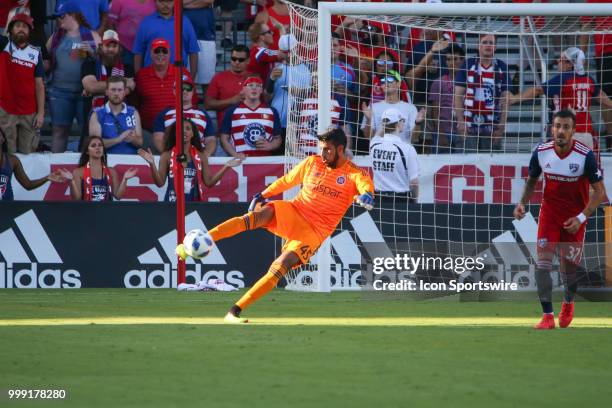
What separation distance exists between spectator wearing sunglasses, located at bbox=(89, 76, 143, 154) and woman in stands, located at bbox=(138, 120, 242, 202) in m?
0.40

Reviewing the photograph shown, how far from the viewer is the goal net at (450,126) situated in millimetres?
16609

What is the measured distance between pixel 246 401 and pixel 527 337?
413 centimetres

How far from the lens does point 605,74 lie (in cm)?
1727

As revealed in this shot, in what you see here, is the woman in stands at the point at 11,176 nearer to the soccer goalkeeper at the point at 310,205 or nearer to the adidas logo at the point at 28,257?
the adidas logo at the point at 28,257

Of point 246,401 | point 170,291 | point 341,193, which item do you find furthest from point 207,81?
point 246,401

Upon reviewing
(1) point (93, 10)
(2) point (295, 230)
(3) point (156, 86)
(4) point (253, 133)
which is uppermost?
(1) point (93, 10)

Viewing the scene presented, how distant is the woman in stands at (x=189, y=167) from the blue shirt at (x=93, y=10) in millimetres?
2612

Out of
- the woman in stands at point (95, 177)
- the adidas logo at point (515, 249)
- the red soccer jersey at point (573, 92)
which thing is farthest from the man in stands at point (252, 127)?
the red soccer jersey at point (573, 92)

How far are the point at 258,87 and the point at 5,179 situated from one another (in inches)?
155

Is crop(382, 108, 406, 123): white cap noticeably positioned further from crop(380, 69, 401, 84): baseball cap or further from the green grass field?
the green grass field

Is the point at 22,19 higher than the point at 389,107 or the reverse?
higher

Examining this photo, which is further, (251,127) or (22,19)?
(251,127)

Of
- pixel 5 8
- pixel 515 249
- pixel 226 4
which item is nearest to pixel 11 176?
pixel 5 8

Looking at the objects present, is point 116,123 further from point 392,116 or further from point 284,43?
point 392,116
